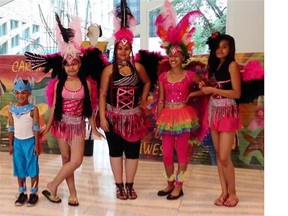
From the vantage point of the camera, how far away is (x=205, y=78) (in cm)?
257

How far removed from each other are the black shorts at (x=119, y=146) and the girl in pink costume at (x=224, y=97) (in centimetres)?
57

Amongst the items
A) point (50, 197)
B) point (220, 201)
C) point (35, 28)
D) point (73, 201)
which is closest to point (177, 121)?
point (220, 201)

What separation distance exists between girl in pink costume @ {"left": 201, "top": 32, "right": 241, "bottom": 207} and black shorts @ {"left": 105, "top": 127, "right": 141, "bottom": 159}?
57 centimetres

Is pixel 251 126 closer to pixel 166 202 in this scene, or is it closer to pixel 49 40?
pixel 166 202

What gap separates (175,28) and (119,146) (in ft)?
2.99

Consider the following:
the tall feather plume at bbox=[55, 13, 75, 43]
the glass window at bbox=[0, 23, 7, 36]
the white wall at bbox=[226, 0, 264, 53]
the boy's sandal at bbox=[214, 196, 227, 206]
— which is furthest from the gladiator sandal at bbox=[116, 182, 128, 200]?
the glass window at bbox=[0, 23, 7, 36]

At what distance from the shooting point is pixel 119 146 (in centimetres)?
259

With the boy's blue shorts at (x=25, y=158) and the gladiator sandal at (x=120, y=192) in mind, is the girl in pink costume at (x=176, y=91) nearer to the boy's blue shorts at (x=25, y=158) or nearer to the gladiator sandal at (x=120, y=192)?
the gladiator sandal at (x=120, y=192)

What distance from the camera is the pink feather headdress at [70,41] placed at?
2.39m

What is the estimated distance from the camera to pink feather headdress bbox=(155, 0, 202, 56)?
2539 millimetres

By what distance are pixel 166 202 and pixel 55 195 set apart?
0.76 m

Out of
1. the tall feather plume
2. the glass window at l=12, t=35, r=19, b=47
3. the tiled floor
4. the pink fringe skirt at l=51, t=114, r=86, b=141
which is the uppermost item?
the glass window at l=12, t=35, r=19, b=47

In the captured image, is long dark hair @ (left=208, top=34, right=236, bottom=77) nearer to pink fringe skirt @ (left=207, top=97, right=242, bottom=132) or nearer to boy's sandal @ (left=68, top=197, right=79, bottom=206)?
pink fringe skirt @ (left=207, top=97, right=242, bottom=132)

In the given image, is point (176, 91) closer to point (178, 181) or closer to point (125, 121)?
point (125, 121)
